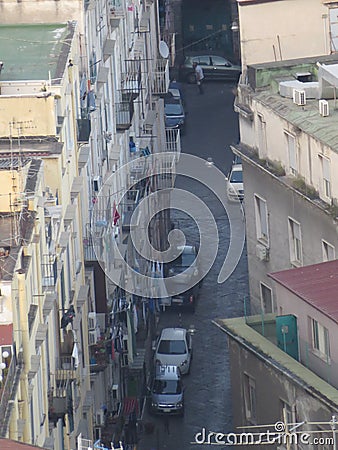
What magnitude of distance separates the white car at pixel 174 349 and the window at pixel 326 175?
17.3 m

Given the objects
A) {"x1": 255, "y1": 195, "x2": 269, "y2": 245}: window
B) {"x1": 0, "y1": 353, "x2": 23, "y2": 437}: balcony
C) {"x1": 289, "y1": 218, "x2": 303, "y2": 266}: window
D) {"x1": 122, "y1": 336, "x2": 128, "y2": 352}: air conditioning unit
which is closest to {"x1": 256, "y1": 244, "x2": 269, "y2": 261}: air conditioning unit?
{"x1": 255, "y1": 195, "x2": 269, "y2": 245}: window

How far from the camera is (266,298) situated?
81.4m

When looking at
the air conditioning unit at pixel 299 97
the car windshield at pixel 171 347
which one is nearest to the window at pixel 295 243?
the air conditioning unit at pixel 299 97

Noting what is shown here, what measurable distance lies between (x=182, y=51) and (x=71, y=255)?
2327 inches

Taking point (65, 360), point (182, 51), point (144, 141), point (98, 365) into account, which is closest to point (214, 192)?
point (144, 141)

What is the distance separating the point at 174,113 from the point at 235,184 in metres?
14.2

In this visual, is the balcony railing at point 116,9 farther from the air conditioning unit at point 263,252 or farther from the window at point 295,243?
the window at point 295,243

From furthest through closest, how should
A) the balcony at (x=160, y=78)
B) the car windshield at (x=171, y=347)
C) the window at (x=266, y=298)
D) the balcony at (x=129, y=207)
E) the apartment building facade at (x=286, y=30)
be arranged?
the balcony at (x=160, y=78) → the car windshield at (x=171, y=347) → the balcony at (x=129, y=207) → the apartment building facade at (x=286, y=30) → the window at (x=266, y=298)

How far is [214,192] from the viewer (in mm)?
111438

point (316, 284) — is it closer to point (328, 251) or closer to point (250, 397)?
point (250, 397)

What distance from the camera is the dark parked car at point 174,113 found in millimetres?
120125

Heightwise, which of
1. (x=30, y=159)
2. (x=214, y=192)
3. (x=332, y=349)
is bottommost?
(x=214, y=192)

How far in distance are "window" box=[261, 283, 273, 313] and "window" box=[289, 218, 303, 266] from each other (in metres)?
2.44

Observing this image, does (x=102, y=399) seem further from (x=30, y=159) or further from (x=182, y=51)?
(x=182, y=51)
